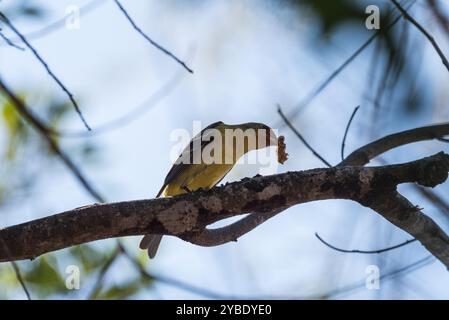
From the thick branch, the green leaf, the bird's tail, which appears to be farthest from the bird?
the thick branch

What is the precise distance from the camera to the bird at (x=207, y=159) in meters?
4.55

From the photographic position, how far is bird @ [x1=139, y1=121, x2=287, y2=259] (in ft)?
14.9

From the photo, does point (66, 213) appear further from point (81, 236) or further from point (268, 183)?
point (268, 183)

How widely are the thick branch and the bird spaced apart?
1270mm

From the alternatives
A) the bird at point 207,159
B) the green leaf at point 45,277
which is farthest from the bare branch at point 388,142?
the green leaf at point 45,277

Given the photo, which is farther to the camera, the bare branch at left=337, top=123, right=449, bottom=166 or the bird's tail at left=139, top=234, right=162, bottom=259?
the bird's tail at left=139, top=234, right=162, bottom=259

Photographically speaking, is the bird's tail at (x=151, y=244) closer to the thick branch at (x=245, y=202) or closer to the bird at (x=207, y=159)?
the bird at (x=207, y=159)

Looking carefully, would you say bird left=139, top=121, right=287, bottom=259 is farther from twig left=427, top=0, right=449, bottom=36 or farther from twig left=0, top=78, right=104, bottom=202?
twig left=427, top=0, right=449, bottom=36

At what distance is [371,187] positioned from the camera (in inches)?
120

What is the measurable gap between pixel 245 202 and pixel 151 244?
1552mm

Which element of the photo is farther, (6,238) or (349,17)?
(6,238)

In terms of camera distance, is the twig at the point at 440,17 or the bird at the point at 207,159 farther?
the bird at the point at 207,159
